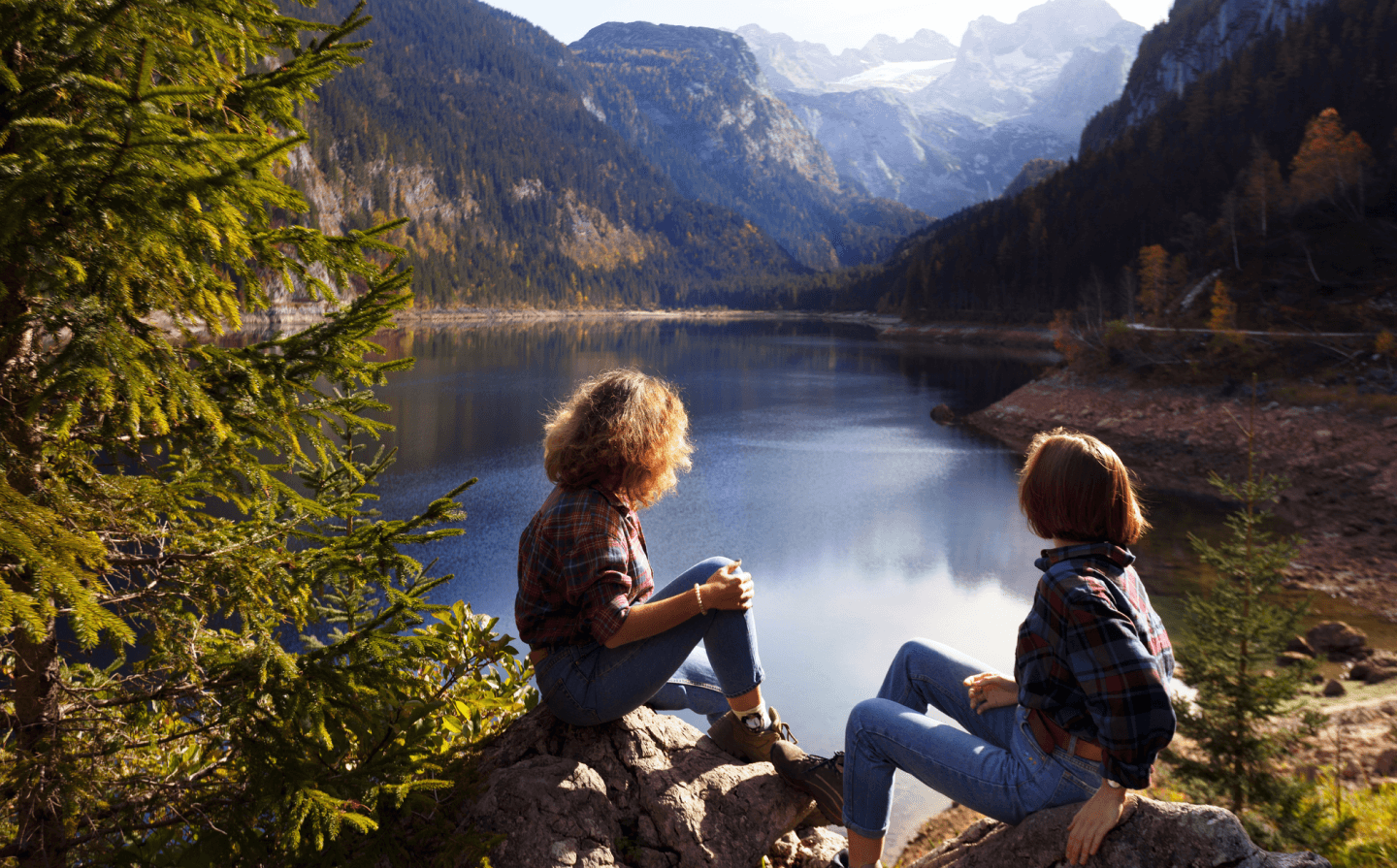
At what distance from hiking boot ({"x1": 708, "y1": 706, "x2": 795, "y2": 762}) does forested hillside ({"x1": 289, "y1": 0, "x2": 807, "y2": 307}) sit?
10648 centimetres

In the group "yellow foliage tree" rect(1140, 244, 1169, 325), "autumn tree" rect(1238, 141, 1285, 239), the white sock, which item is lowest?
the white sock

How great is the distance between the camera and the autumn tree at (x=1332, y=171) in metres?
35.6

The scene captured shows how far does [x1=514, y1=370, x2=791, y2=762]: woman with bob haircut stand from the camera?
2.44 meters

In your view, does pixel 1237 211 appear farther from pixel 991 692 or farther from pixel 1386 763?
pixel 991 692

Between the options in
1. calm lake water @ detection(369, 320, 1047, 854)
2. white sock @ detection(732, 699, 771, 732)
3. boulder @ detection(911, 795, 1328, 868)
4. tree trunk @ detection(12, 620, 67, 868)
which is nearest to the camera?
tree trunk @ detection(12, 620, 67, 868)

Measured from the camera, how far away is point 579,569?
2438 mm

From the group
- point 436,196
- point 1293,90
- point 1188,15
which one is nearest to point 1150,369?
point 1293,90

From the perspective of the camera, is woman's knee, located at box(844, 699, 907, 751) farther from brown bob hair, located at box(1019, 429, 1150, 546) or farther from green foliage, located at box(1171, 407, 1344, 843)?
green foliage, located at box(1171, 407, 1344, 843)

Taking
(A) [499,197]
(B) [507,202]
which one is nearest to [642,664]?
(B) [507,202]

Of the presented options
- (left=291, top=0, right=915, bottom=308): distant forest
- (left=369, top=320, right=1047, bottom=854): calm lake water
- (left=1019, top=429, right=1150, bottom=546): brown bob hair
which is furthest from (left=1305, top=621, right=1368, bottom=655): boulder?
(left=291, top=0, right=915, bottom=308): distant forest

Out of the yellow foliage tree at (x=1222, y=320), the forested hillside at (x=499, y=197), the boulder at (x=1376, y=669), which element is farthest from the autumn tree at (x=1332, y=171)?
the forested hillside at (x=499, y=197)

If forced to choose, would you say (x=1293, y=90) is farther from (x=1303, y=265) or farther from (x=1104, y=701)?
(x=1104, y=701)

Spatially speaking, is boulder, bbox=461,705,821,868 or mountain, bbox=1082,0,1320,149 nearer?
boulder, bbox=461,705,821,868

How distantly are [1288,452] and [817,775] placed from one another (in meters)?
22.2
